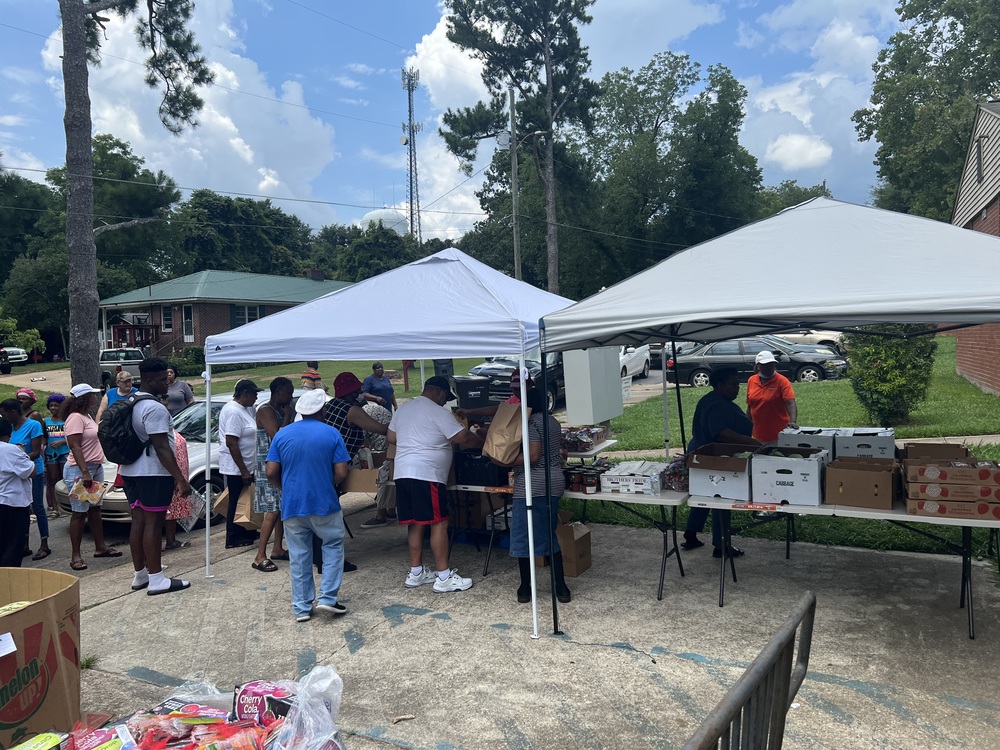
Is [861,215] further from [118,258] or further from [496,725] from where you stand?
[118,258]

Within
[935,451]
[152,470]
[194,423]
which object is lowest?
[935,451]

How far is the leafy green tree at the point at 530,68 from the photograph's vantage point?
3069 cm

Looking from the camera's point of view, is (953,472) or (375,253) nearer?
(953,472)

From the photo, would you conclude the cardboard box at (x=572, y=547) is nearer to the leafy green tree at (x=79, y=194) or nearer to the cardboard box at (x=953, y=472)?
the cardboard box at (x=953, y=472)

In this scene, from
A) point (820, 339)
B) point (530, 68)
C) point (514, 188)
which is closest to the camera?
point (820, 339)

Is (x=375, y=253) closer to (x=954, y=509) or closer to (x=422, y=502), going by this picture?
(x=422, y=502)

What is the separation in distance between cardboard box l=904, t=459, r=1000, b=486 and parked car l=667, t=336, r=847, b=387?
1543cm

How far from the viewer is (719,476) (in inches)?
205

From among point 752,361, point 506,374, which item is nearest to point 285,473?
point 506,374

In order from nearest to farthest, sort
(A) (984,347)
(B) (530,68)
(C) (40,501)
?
(C) (40,501) < (A) (984,347) < (B) (530,68)

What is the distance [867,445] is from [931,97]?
3697cm

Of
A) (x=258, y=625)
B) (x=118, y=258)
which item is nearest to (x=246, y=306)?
(x=118, y=258)

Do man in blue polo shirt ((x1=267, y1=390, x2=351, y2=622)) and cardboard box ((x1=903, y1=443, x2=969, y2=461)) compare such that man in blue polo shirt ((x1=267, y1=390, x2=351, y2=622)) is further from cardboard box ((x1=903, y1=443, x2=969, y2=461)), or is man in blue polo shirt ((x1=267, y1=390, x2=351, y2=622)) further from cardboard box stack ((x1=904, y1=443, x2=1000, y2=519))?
cardboard box ((x1=903, y1=443, x2=969, y2=461))

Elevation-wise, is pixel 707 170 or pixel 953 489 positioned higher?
pixel 707 170
